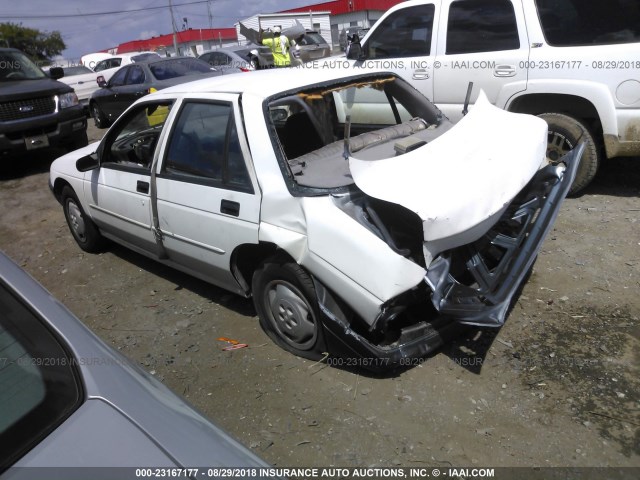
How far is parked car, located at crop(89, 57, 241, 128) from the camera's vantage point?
Result: 10.1m

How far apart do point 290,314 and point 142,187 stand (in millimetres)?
1709

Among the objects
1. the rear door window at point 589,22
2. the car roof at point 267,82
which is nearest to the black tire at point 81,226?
the car roof at point 267,82

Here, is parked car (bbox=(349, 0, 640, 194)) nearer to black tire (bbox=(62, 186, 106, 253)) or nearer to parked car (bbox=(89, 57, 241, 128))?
black tire (bbox=(62, 186, 106, 253))

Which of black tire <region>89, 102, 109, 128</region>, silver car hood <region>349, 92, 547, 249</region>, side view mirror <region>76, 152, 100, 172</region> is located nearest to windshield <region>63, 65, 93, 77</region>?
black tire <region>89, 102, 109, 128</region>

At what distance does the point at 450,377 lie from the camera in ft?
9.93

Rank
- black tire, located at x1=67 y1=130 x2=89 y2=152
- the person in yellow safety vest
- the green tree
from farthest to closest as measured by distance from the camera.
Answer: the green tree
the person in yellow safety vest
black tire, located at x1=67 y1=130 x2=89 y2=152

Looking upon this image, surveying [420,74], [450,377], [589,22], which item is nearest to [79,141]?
[420,74]

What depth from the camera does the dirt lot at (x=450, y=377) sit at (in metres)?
2.57

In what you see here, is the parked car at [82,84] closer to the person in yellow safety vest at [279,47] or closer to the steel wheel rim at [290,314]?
Result: the person in yellow safety vest at [279,47]

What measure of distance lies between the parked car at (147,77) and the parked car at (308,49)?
3.27m

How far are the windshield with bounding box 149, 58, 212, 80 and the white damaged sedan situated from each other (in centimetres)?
641

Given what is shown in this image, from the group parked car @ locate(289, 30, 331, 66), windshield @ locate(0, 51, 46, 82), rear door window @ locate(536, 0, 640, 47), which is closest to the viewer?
rear door window @ locate(536, 0, 640, 47)

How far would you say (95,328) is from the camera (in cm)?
413

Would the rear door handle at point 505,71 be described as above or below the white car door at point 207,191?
above
